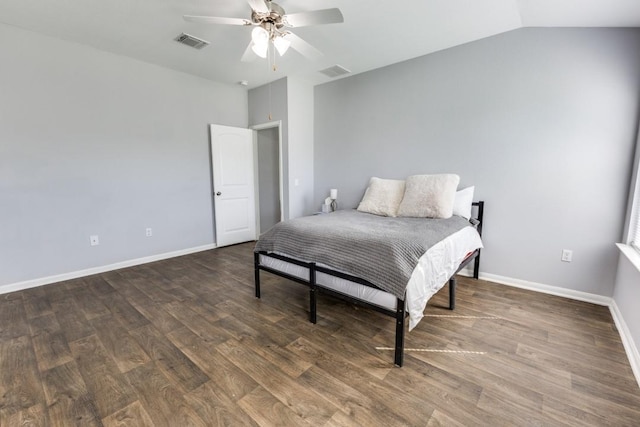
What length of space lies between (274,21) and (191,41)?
1451mm

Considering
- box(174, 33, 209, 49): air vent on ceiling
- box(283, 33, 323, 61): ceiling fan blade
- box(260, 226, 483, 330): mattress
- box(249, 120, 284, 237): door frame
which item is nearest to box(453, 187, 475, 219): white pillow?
box(260, 226, 483, 330): mattress

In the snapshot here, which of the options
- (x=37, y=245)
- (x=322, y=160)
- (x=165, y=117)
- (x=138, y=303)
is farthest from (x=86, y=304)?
(x=322, y=160)

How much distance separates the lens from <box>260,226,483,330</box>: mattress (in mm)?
1809

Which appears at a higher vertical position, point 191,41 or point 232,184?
point 191,41

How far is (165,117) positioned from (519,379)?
465 cm

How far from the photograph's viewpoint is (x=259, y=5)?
6.43 ft

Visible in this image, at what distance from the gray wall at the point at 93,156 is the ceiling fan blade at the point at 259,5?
8.25 feet

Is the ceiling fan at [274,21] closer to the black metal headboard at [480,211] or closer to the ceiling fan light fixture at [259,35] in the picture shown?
the ceiling fan light fixture at [259,35]

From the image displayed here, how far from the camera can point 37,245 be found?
120 inches

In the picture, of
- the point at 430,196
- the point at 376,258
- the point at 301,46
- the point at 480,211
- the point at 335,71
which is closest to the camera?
the point at 376,258

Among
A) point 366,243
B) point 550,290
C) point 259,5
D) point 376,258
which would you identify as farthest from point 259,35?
point 550,290

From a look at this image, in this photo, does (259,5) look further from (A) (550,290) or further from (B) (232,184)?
(A) (550,290)

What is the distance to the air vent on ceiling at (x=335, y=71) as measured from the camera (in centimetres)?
380

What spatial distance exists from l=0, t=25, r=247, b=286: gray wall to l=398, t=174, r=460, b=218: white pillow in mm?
3120
